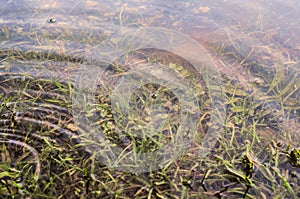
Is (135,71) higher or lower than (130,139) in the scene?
higher

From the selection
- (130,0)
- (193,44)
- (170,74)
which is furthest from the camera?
(130,0)

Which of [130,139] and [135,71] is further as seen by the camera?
[135,71]

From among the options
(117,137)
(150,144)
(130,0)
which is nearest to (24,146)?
(117,137)

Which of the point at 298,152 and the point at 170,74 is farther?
the point at 170,74

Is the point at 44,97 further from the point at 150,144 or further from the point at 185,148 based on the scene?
the point at 185,148

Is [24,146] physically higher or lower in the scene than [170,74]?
lower

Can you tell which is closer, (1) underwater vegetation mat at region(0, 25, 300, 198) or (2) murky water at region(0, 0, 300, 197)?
(1) underwater vegetation mat at region(0, 25, 300, 198)
